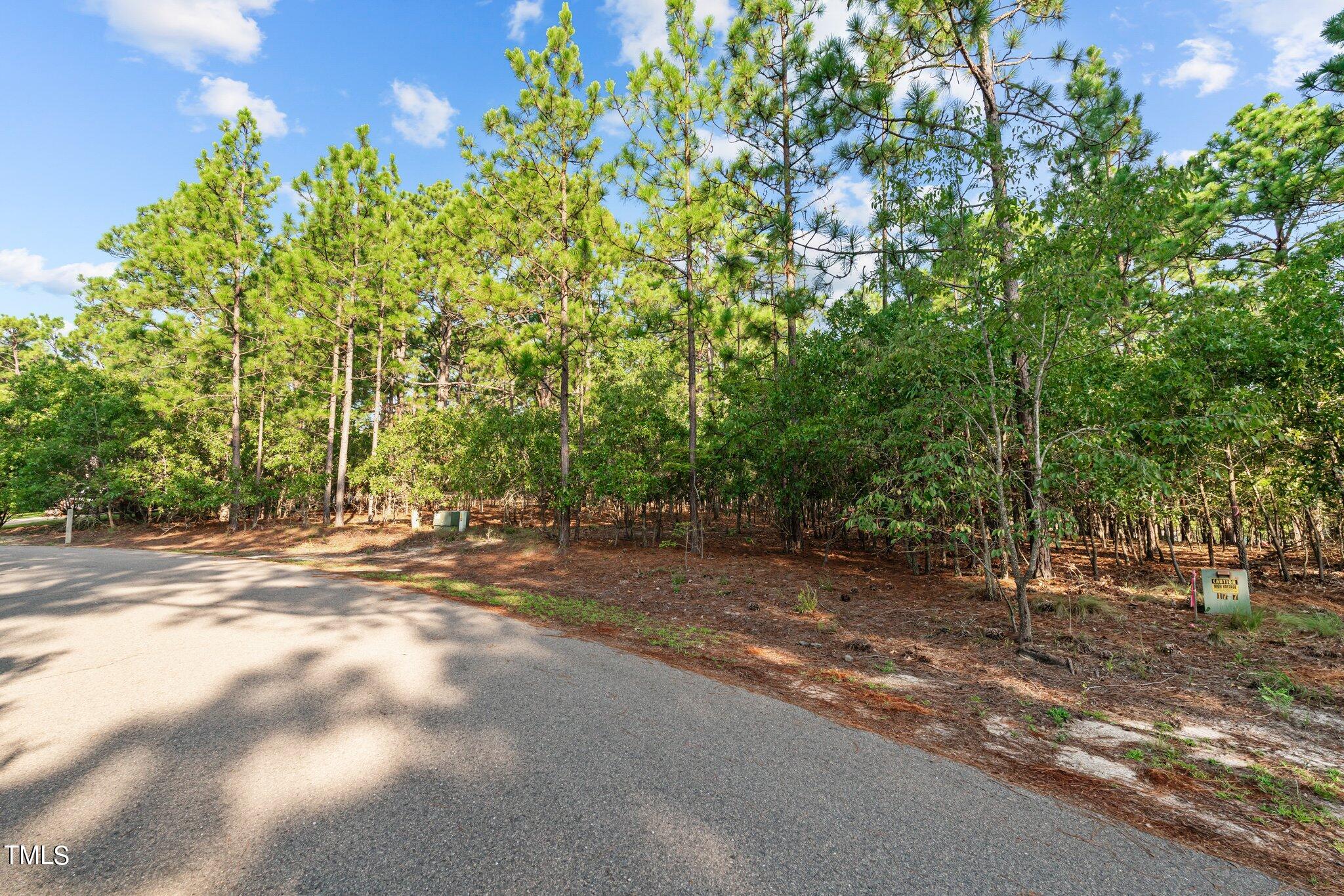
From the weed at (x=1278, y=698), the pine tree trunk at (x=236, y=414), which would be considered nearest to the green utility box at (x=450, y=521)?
the pine tree trunk at (x=236, y=414)

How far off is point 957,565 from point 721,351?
6.82m

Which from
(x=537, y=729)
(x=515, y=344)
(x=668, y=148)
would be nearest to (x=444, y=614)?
(x=537, y=729)

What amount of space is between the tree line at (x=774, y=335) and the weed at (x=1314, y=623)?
60.9 inches

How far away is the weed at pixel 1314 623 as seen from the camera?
4938 mm

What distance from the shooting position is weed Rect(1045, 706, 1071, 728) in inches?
140

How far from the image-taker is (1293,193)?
33.0ft

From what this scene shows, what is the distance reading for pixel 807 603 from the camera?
272 inches

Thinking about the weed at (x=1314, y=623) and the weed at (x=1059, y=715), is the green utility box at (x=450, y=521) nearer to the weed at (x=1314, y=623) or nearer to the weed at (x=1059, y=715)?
the weed at (x=1059, y=715)

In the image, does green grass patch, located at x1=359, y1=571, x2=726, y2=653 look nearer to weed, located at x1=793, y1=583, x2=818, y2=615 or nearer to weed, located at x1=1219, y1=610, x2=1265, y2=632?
weed, located at x1=793, y1=583, x2=818, y2=615

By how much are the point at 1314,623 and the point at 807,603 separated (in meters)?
5.03

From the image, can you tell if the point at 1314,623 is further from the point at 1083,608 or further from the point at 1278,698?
the point at 1278,698

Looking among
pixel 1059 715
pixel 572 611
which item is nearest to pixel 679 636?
pixel 572 611

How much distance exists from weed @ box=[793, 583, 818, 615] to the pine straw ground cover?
47mm

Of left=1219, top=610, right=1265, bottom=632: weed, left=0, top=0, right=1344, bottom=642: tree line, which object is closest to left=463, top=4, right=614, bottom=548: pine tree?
left=0, top=0, right=1344, bottom=642: tree line
